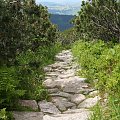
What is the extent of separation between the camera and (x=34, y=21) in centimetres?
1956

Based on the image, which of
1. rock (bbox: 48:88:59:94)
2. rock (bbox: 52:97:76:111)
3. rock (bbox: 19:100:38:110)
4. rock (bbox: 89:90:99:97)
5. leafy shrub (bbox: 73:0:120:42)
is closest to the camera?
rock (bbox: 19:100:38:110)

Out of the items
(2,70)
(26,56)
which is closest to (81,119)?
(2,70)

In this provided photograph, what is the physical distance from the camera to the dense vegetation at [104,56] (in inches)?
266

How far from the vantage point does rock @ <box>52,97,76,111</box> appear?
26.6ft

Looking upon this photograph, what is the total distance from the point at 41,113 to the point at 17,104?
23.4 inches

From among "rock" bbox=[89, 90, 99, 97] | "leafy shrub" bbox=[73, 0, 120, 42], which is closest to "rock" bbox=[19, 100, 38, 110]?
"rock" bbox=[89, 90, 99, 97]

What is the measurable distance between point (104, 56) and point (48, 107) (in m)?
3.52

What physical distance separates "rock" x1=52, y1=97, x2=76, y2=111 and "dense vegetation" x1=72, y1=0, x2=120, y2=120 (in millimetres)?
789

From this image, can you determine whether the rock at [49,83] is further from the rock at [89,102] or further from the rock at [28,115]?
the rock at [28,115]

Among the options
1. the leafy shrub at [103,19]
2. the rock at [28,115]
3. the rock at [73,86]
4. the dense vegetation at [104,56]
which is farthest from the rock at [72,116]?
the leafy shrub at [103,19]

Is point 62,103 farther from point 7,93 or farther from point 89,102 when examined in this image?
point 7,93

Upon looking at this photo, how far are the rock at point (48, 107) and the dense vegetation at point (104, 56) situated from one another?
3.30ft

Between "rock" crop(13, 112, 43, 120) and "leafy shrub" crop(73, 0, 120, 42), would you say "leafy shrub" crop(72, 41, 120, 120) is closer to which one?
"rock" crop(13, 112, 43, 120)

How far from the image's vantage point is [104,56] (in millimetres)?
10969
